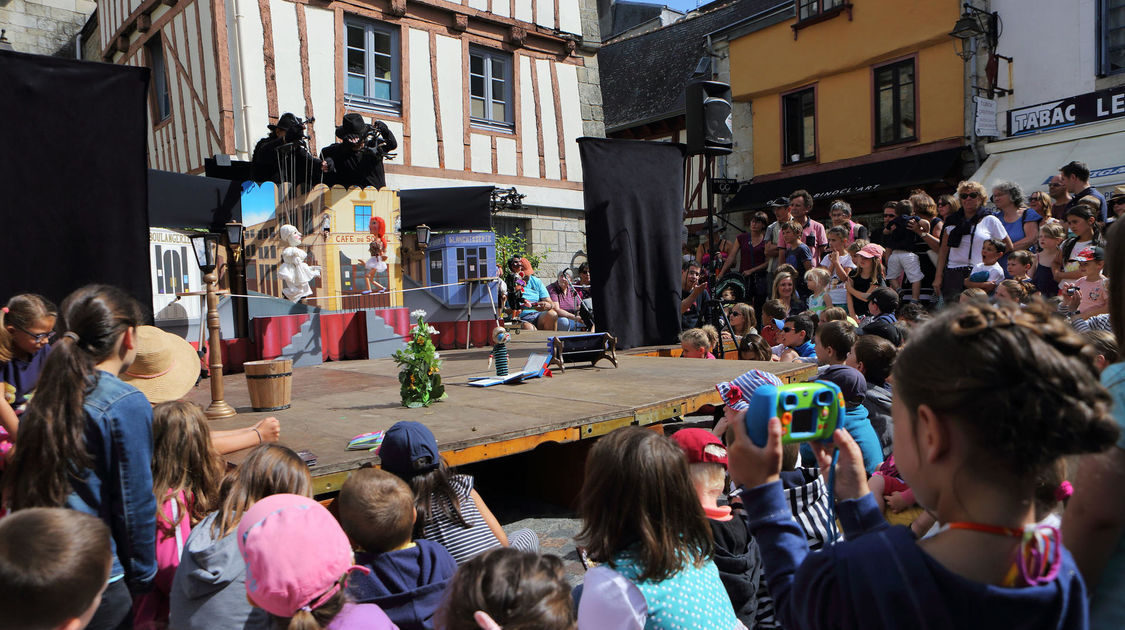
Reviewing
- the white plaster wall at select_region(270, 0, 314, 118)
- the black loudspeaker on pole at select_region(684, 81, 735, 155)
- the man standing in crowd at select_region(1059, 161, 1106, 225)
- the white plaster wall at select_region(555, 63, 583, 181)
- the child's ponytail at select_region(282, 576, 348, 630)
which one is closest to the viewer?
the child's ponytail at select_region(282, 576, 348, 630)

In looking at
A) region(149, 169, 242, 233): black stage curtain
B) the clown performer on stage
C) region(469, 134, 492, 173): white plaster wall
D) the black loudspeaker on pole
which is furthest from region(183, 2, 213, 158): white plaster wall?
the black loudspeaker on pole

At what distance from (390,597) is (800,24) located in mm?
16688

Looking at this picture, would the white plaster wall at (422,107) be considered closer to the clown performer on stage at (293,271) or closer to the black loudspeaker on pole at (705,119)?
the clown performer on stage at (293,271)

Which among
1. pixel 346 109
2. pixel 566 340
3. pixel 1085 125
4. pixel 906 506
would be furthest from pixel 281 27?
pixel 1085 125

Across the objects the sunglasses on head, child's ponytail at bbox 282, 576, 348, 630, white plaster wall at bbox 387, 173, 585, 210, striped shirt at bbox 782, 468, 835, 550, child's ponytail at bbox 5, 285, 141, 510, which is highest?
white plaster wall at bbox 387, 173, 585, 210

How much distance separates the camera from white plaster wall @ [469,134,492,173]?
12727mm

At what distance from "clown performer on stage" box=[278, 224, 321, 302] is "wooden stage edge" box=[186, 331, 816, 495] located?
1.76 meters

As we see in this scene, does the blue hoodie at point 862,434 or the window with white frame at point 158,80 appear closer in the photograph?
the blue hoodie at point 862,434

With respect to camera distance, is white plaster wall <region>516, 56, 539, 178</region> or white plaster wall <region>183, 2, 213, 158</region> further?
white plaster wall <region>516, 56, 539, 178</region>

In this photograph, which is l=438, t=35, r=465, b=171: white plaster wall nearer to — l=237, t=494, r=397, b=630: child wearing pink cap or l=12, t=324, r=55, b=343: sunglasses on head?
l=12, t=324, r=55, b=343: sunglasses on head

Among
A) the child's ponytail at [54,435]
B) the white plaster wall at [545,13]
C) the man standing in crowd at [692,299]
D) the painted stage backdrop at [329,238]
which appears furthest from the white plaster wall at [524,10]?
the child's ponytail at [54,435]

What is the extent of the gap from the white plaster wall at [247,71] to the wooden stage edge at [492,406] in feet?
15.1

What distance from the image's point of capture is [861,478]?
1293 millimetres

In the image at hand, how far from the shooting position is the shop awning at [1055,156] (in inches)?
456
